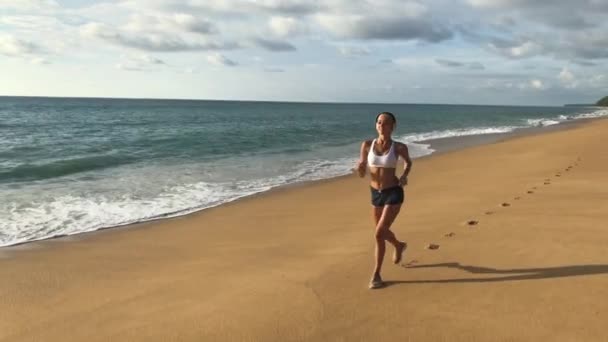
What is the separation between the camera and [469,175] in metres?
13.1

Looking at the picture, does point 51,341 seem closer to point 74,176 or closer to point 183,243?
point 183,243

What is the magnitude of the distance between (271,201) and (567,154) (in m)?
11.7

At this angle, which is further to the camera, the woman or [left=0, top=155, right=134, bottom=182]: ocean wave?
[left=0, top=155, right=134, bottom=182]: ocean wave

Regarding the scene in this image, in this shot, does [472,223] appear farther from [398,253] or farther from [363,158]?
[363,158]

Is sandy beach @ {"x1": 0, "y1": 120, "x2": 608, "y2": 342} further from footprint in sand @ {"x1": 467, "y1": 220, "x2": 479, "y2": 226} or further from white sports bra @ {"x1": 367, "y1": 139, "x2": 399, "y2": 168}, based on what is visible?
white sports bra @ {"x1": 367, "y1": 139, "x2": 399, "y2": 168}

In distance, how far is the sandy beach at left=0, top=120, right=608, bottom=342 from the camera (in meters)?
3.95

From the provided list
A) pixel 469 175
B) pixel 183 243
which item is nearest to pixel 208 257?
pixel 183 243

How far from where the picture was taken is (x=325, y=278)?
5035mm

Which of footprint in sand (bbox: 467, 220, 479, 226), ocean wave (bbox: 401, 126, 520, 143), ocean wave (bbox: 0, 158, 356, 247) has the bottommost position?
ocean wave (bbox: 0, 158, 356, 247)

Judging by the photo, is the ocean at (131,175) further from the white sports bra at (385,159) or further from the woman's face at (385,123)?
the woman's face at (385,123)

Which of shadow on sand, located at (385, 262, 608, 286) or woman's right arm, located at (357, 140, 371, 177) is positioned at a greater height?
woman's right arm, located at (357, 140, 371, 177)

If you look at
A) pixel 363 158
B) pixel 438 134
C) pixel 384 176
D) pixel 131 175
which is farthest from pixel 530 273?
pixel 438 134

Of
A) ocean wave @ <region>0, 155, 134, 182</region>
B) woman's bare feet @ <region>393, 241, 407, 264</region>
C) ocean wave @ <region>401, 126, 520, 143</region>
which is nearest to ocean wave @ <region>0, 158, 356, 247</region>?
ocean wave @ <region>0, 155, 134, 182</region>

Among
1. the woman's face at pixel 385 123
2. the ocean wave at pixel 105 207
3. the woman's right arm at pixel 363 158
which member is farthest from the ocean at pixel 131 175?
the woman's face at pixel 385 123
